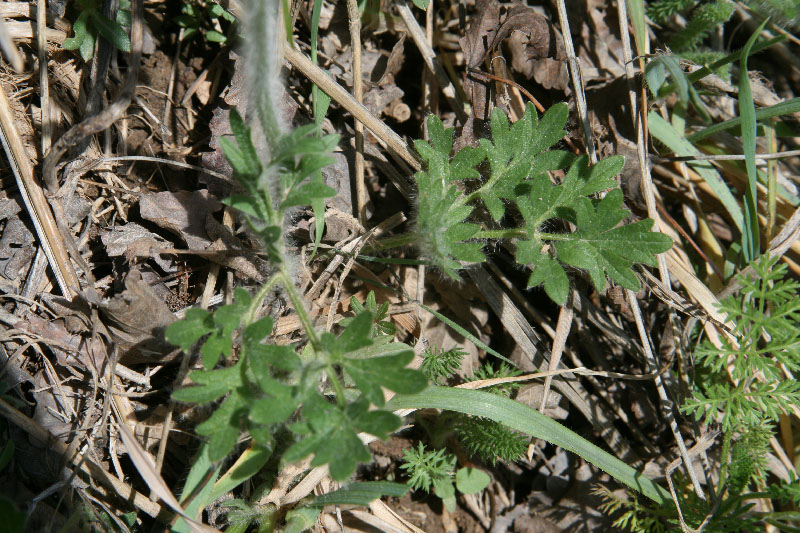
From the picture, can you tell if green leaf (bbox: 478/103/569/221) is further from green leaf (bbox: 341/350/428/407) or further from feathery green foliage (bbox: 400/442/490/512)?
feathery green foliage (bbox: 400/442/490/512)

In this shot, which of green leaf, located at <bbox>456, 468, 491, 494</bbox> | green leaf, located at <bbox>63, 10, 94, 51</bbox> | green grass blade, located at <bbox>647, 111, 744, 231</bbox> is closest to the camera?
green leaf, located at <bbox>63, 10, 94, 51</bbox>

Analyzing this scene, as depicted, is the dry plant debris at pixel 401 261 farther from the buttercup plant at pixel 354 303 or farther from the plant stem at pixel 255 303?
the plant stem at pixel 255 303

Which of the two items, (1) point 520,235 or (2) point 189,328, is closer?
(2) point 189,328

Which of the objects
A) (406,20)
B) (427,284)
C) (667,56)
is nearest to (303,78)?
(406,20)

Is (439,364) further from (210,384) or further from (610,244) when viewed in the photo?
(210,384)

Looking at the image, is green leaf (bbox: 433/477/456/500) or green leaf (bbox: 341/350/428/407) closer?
green leaf (bbox: 341/350/428/407)

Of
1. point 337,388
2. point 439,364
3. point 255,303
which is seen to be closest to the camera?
point 337,388

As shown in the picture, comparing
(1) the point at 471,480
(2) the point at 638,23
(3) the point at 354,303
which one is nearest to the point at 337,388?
(3) the point at 354,303

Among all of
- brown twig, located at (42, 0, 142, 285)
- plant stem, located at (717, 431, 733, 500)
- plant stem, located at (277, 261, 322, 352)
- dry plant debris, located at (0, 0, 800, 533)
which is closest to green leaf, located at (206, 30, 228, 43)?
dry plant debris, located at (0, 0, 800, 533)
